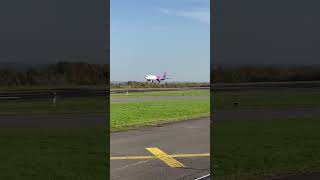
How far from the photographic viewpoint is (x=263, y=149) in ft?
29.0

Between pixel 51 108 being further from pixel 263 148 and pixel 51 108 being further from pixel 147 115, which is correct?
pixel 263 148

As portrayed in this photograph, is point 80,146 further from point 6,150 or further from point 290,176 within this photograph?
point 290,176

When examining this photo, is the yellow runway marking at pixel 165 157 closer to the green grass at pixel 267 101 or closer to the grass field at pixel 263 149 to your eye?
the grass field at pixel 263 149

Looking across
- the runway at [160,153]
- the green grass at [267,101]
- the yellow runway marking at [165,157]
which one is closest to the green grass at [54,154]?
the runway at [160,153]

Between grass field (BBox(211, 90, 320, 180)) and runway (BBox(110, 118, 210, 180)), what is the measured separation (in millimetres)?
261

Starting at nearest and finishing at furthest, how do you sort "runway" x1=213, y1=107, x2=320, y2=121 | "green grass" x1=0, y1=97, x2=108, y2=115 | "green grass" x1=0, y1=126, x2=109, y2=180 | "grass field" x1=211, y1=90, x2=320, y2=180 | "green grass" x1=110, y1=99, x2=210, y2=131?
"green grass" x1=0, y1=126, x2=109, y2=180 < "grass field" x1=211, y1=90, x2=320, y2=180 < "green grass" x1=110, y1=99, x2=210, y2=131 < "runway" x1=213, y1=107, x2=320, y2=121 < "green grass" x1=0, y1=97, x2=108, y2=115

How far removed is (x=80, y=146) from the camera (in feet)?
29.8

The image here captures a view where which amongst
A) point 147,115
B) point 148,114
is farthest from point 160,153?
point 148,114

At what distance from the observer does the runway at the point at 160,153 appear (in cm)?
654

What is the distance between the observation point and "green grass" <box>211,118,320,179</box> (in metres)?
6.75

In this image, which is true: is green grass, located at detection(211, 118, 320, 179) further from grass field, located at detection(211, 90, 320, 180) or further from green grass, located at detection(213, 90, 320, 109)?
green grass, located at detection(213, 90, 320, 109)

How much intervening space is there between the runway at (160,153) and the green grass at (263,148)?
27 centimetres

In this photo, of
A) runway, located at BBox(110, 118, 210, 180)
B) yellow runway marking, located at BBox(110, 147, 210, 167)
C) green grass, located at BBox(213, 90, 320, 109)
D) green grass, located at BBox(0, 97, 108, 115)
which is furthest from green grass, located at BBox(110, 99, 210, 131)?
yellow runway marking, located at BBox(110, 147, 210, 167)

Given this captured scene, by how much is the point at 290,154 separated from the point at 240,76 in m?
34.2
